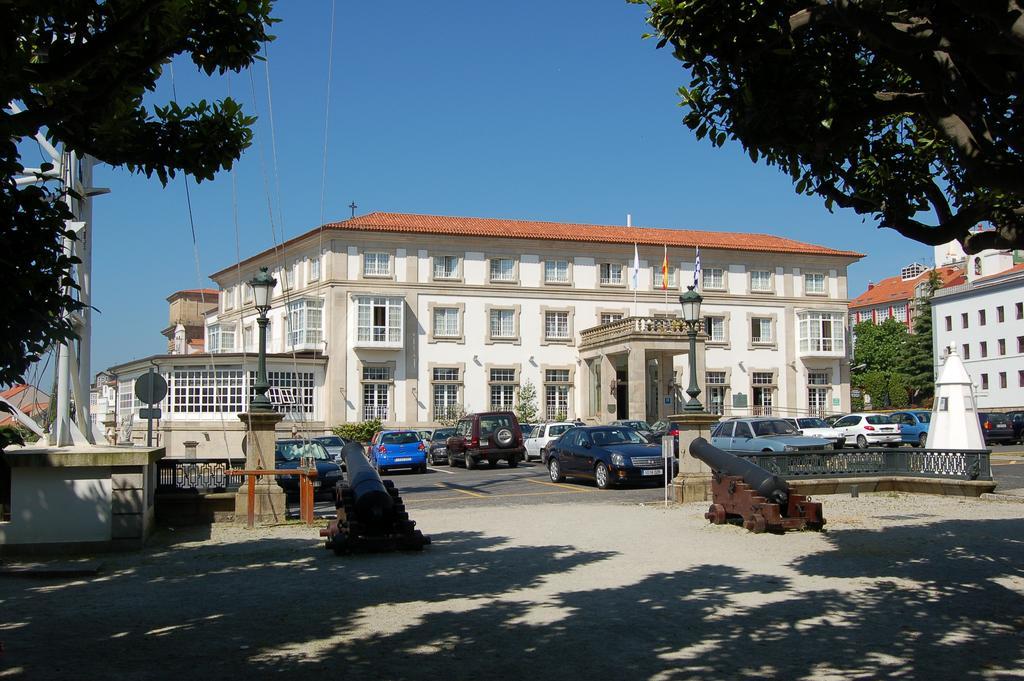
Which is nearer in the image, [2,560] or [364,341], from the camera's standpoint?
[2,560]

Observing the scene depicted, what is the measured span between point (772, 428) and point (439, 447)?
15644mm

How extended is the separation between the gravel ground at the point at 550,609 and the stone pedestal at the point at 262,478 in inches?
76.9

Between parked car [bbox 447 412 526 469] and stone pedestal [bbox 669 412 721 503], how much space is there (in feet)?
49.6

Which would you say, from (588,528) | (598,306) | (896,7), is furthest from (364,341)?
(896,7)

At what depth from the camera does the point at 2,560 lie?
452 inches

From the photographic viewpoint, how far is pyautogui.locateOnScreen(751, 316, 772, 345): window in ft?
191

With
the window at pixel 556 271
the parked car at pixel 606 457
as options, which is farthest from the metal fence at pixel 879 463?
the window at pixel 556 271

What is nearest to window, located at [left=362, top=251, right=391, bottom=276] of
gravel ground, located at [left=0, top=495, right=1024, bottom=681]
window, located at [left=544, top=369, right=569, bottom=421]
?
window, located at [left=544, top=369, right=569, bottom=421]

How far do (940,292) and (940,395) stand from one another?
56.9m

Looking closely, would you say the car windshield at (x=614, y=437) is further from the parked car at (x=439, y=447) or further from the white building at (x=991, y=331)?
the white building at (x=991, y=331)

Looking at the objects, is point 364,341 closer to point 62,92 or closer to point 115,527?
point 115,527

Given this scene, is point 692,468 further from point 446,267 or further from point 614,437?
point 446,267

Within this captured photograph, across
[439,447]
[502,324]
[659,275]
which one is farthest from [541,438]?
[659,275]

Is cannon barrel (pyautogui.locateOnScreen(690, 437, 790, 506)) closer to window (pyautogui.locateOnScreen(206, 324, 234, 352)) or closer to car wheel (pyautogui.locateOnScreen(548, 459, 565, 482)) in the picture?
car wheel (pyautogui.locateOnScreen(548, 459, 565, 482))
